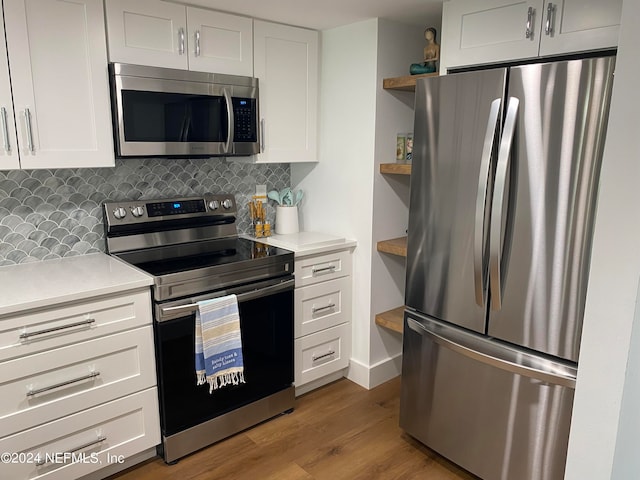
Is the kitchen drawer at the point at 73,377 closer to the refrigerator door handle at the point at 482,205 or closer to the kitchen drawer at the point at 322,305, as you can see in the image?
the kitchen drawer at the point at 322,305

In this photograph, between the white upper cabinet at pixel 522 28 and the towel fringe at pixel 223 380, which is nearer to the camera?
the white upper cabinet at pixel 522 28

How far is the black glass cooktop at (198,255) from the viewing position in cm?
226

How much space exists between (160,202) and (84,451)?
1223mm

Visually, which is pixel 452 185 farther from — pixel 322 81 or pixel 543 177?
pixel 322 81

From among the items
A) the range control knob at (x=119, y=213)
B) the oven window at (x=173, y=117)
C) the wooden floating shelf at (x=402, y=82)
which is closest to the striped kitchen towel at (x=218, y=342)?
the range control knob at (x=119, y=213)

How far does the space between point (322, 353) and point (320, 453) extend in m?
0.61

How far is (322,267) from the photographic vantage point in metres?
2.76

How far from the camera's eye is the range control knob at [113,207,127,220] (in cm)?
246

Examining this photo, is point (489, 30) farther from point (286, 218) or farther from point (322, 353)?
point (322, 353)

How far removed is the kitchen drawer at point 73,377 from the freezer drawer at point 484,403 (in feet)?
3.97

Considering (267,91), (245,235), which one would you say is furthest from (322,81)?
(245,235)

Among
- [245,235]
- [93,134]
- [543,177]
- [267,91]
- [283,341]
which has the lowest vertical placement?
Result: [283,341]

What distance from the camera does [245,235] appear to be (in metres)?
3.06

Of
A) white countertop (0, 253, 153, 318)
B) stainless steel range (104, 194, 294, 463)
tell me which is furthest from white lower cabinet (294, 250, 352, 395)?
white countertop (0, 253, 153, 318)
